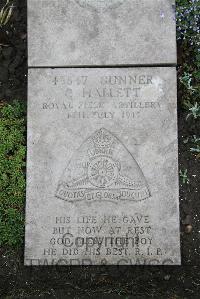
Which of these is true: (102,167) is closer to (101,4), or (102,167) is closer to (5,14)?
(101,4)

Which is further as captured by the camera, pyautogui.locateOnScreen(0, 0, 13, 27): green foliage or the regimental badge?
pyautogui.locateOnScreen(0, 0, 13, 27): green foliage

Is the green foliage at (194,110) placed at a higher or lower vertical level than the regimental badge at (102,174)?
higher

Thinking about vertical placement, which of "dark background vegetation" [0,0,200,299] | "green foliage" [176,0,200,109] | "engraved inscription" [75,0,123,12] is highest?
"engraved inscription" [75,0,123,12]

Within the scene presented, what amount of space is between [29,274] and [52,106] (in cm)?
157

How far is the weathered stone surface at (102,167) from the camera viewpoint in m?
4.46

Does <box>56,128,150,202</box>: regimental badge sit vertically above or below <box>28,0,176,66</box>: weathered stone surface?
below

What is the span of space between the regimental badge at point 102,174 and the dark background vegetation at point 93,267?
0.47 metres

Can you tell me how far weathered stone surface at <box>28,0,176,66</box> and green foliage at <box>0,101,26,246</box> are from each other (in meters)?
0.60

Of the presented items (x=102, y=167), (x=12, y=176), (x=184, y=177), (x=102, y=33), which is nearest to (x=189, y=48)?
(x=102, y=33)

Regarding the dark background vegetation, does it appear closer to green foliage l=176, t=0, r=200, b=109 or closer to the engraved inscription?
green foliage l=176, t=0, r=200, b=109

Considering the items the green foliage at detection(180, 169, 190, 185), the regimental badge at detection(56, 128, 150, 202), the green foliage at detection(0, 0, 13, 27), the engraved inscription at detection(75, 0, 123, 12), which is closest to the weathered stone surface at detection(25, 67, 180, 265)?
the regimental badge at detection(56, 128, 150, 202)

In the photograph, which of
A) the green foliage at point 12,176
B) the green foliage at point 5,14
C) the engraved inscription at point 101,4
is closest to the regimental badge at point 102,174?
the green foliage at point 12,176

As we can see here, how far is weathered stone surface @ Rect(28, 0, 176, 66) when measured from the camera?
4.59 meters

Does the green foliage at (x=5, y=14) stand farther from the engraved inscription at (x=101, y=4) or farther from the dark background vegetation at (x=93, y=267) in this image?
the engraved inscription at (x=101, y=4)
